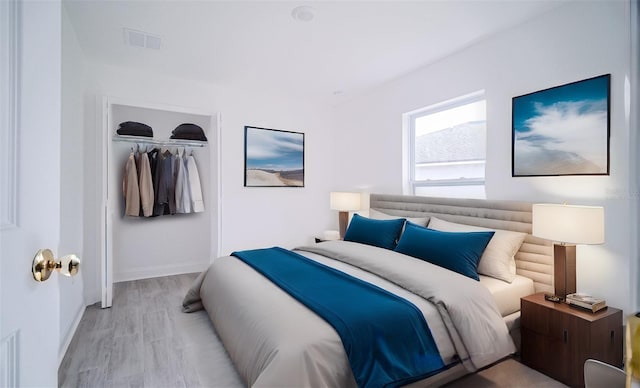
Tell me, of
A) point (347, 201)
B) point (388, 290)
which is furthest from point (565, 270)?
point (347, 201)

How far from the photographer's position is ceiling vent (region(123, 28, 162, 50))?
8.63ft

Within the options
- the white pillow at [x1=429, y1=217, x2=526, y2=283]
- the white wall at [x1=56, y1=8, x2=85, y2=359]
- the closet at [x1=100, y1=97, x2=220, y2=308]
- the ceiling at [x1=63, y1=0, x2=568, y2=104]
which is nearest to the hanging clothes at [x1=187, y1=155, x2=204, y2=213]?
the closet at [x1=100, y1=97, x2=220, y2=308]

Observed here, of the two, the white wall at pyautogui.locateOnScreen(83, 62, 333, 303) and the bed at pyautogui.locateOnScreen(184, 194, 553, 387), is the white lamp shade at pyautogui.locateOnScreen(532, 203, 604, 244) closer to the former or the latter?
the bed at pyautogui.locateOnScreen(184, 194, 553, 387)

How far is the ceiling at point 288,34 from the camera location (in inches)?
88.9

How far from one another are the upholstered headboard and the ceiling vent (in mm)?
2889

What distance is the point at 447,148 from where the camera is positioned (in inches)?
127

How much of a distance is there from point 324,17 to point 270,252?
2.02 meters

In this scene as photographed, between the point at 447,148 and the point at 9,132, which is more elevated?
the point at 447,148

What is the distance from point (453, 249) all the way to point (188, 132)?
3454 mm

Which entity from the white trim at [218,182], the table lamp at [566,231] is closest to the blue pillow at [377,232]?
the table lamp at [566,231]

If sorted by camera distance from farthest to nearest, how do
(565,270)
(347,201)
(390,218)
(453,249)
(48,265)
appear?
(347,201) < (390,218) < (453,249) < (565,270) < (48,265)

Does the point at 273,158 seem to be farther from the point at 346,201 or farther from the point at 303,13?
the point at 303,13

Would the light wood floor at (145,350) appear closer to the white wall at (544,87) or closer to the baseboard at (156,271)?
the baseboard at (156,271)

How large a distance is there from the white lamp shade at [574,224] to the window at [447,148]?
925 mm
